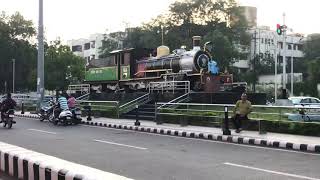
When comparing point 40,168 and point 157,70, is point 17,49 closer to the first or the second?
point 157,70

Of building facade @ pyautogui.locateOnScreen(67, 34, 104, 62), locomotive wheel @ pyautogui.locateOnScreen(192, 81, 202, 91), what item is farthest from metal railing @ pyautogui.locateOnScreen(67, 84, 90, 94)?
building facade @ pyautogui.locateOnScreen(67, 34, 104, 62)

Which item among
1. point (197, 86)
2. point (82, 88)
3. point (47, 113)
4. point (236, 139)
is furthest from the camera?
point (82, 88)

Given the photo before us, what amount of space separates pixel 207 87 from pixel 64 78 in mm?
41163

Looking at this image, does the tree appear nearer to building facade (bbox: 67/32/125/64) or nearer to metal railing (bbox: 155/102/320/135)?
building facade (bbox: 67/32/125/64)

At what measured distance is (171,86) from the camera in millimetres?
27156

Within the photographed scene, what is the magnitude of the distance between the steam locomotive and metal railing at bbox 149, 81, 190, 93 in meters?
0.60

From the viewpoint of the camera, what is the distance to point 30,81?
70.1 meters

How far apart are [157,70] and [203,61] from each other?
10.9 ft

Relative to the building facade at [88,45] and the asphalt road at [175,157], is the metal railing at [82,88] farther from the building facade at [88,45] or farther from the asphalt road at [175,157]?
the building facade at [88,45]

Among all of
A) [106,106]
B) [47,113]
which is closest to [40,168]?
[47,113]

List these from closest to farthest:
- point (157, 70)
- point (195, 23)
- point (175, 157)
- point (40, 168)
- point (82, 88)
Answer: point (40, 168) → point (175, 157) → point (157, 70) → point (82, 88) → point (195, 23)

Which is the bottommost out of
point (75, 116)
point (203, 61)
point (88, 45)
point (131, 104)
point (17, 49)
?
point (75, 116)

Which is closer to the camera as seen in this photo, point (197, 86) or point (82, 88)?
point (197, 86)

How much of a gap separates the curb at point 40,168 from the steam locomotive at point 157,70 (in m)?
18.0
